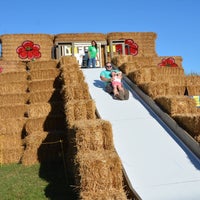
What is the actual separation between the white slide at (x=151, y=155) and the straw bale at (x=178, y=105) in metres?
0.43

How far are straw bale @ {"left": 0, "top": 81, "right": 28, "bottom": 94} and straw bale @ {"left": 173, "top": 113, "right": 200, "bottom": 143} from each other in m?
7.57

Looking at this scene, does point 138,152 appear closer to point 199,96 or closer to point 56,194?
point 56,194

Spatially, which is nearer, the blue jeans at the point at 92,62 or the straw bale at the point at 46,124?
the straw bale at the point at 46,124

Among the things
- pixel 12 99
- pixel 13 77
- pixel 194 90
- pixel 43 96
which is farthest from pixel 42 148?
pixel 194 90

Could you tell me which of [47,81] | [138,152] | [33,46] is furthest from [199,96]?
[33,46]

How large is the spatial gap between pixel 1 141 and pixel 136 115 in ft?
14.0

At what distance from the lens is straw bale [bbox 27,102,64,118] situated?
12195 millimetres

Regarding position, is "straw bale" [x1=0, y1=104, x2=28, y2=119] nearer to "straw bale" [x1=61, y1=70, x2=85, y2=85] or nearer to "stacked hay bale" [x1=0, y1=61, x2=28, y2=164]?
"stacked hay bale" [x1=0, y1=61, x2=28, y2=164]

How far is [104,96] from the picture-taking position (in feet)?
40.5

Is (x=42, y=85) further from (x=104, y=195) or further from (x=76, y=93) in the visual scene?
(x=104, y=195)

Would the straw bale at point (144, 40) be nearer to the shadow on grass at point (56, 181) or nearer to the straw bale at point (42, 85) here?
the straw bale at point (42, 85)

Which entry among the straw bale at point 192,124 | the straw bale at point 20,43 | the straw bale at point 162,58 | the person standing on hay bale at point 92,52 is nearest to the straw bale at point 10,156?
the straw bale at point 192,124

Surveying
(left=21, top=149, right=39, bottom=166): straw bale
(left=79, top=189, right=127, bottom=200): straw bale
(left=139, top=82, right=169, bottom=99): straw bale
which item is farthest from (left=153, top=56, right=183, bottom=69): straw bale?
(left=79, top=189, right=127, bottom=200): straw bale

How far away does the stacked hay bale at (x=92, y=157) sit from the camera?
6.41m
